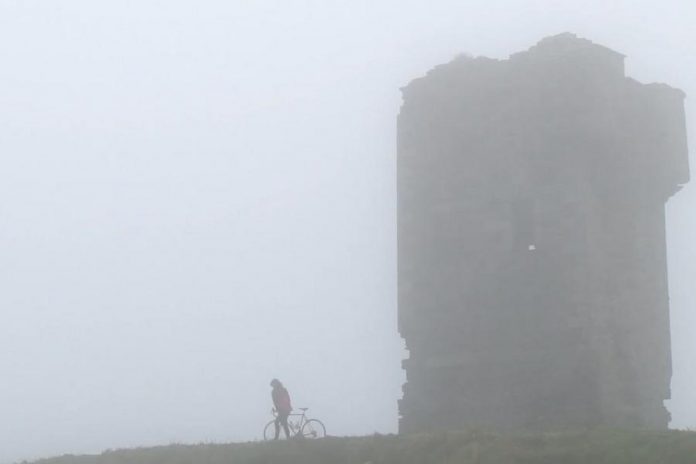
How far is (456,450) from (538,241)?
7.17 metres

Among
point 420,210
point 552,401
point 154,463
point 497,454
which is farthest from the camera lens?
point 420,210

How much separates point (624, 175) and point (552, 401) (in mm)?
4431

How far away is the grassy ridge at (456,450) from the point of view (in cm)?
1909

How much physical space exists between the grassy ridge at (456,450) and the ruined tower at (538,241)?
511cm

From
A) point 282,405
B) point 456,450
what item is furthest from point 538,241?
point 456,450

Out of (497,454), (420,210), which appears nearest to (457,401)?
(420,210)

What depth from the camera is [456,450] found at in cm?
2069

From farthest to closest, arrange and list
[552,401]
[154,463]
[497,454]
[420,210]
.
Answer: [420,210], [552,401], [154,463], [497,454]

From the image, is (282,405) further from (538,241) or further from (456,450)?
(456,450)

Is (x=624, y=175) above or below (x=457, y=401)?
above

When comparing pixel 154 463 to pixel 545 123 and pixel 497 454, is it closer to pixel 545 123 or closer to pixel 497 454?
pixel 497 454

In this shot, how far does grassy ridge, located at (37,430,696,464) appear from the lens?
19094mm

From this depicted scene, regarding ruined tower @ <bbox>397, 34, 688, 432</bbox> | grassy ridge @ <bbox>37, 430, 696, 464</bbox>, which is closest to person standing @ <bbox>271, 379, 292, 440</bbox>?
ruined tower @ <bbox>397, 34, 688, 432</bbox>

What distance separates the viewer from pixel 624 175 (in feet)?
90.1
